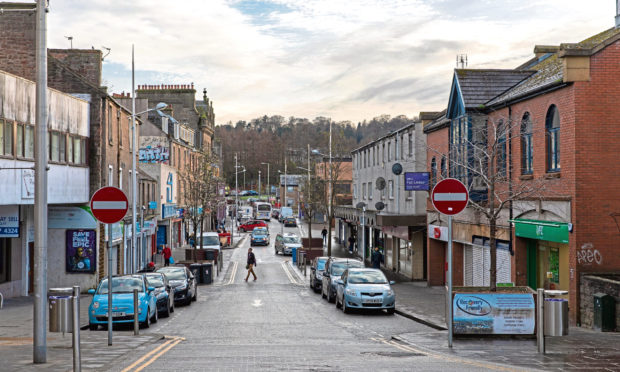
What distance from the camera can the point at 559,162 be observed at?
20047 millimetres

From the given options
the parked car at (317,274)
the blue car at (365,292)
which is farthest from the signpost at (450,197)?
the parked car at (317,274)

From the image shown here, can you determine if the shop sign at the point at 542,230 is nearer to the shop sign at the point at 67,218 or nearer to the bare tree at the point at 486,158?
the bare tree at the point at 486,158

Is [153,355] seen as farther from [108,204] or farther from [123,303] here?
[123,303]

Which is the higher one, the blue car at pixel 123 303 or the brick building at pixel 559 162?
the brick building at pixel 559 162

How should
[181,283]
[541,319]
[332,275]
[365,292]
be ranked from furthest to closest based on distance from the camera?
[332,275] → [181,283] → [365,292] → [541,319]

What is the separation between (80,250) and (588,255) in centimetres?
2160

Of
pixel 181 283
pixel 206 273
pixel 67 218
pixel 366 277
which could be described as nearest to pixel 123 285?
Result: pixel 181 283

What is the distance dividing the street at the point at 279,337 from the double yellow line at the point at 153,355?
0.02 m

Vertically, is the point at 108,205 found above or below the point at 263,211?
above

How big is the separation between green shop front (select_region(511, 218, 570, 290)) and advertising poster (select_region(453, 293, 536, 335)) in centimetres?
479

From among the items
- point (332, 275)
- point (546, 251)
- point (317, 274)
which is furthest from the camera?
point (317, 274)

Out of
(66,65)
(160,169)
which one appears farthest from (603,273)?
(160,169)

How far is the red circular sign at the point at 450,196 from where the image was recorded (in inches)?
530

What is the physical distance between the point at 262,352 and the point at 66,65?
76.2 ft
